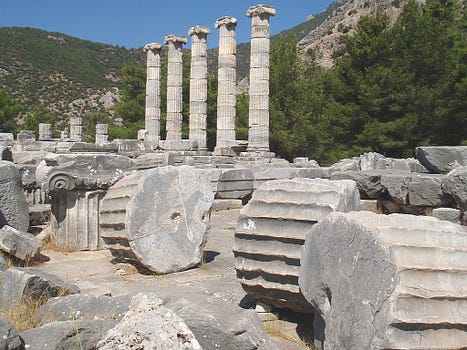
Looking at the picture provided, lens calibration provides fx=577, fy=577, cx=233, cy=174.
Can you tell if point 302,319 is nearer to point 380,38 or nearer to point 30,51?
point 380,38

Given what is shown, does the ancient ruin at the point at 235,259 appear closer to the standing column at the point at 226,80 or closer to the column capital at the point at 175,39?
the standing column at the point at 226,80

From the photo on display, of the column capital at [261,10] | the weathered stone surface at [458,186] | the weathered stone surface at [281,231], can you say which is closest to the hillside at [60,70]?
the column capital at [261,10]

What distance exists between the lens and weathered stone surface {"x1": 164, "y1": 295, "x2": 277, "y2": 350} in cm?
322

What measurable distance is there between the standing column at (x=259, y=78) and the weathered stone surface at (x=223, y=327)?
19.7 m

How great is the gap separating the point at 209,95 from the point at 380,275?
35.1m

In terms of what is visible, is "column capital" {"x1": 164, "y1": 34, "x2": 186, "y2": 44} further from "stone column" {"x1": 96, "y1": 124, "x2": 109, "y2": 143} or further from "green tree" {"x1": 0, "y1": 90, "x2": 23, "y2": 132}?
"green tree" {"x1": 0, "y1": 90, "x2": 23, "y2": 132}

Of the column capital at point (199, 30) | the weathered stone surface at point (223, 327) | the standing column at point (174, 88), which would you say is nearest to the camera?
the weathered stone surface at point (223, 327)

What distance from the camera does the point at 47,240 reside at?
7789 millimetres

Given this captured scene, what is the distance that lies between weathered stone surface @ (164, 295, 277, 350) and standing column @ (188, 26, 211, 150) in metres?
23.8

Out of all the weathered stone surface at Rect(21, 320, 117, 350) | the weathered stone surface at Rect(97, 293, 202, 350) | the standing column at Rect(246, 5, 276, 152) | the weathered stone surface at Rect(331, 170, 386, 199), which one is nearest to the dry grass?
the weathered stone surface at Rect(21, 320, 117, 350)

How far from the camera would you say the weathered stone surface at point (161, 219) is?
6.15m

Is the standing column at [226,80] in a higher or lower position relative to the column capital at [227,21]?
lower

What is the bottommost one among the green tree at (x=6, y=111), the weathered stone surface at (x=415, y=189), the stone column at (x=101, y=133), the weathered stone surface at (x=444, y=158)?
the weathered stone surface at (x=415, y=189)

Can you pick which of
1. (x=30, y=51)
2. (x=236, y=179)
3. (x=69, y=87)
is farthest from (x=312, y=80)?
(x=30, y=51)
